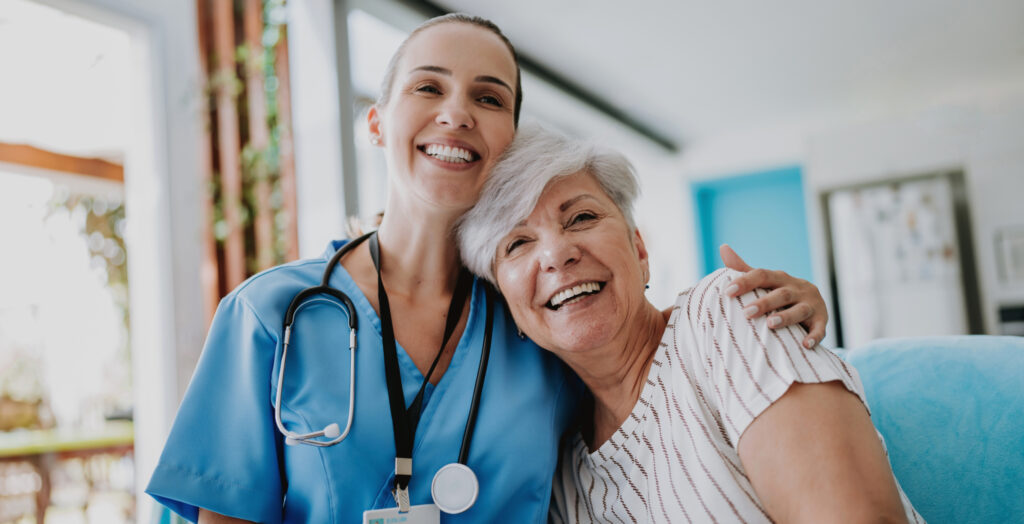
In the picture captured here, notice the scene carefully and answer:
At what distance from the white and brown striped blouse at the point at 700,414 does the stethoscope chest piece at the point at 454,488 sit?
10.1 inches

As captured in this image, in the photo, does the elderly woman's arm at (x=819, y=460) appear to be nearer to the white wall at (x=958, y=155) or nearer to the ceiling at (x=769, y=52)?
the ceiling at (x=769, y=52)

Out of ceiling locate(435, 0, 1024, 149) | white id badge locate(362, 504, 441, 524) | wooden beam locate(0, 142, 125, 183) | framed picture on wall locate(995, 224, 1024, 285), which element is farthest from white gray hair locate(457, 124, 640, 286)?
framed picture on wall locate(995, 224, 1024, 285)

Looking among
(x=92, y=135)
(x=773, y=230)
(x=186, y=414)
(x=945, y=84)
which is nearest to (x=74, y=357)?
(x=92, y=135)

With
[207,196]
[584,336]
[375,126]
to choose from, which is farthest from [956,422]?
[207,196]

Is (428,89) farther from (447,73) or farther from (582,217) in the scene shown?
(582,217)

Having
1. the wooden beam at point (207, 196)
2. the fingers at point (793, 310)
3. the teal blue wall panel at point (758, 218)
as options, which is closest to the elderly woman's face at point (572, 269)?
the fingers at point (793, 310)

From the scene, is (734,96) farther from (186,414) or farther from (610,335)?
(186,414)

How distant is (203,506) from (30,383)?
13.0 feet

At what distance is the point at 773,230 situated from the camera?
263 inches

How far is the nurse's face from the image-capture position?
125 cm

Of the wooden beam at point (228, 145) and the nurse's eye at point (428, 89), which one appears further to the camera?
the wooden beam at point (228, 145)

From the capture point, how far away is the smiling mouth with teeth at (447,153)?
1.24m

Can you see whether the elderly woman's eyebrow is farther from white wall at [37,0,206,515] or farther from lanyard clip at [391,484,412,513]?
white wall at [37,0,206,515]

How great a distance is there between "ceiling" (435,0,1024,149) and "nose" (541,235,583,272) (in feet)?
8.48
